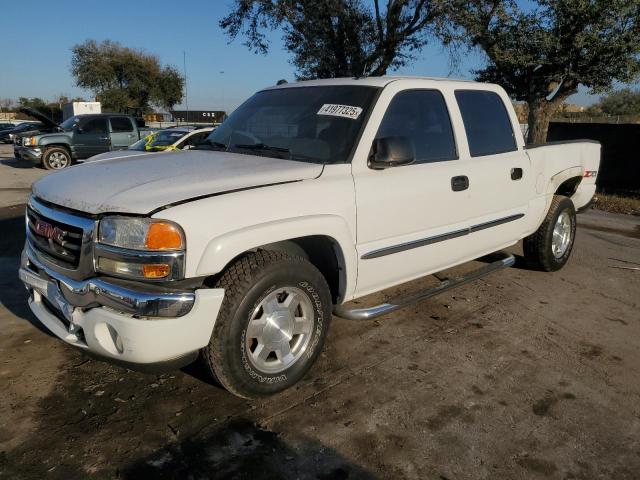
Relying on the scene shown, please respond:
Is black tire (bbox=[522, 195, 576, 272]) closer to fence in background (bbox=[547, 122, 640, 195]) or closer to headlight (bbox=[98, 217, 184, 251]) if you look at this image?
headlight (bbox=[98, 217, 184, 251])

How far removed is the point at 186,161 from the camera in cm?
345

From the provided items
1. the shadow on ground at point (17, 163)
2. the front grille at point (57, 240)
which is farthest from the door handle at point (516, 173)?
the shadow on ground at point (17, 163)

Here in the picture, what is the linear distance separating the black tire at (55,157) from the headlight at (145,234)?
1592cm

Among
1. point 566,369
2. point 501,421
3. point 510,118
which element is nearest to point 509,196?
point 510,118

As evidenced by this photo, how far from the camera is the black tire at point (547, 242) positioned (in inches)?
206

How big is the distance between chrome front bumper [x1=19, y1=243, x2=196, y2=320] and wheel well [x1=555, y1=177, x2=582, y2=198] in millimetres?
4624

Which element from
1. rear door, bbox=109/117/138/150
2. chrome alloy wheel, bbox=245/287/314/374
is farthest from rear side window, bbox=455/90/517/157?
rear door, bbox=109/117/138/150

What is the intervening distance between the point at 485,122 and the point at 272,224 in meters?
2.53

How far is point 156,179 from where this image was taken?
9.55 ft

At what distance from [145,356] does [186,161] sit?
1420mm

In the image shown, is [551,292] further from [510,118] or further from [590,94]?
[590,94]

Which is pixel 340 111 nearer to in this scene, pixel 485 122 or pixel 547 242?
pixel 485 122

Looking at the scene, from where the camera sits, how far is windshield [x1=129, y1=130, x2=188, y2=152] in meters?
10.9

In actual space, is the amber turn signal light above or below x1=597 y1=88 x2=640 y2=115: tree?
below
